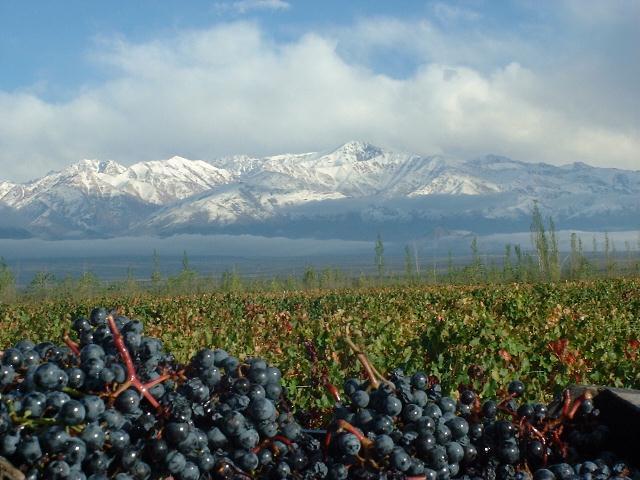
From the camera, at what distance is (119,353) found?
2977 mm

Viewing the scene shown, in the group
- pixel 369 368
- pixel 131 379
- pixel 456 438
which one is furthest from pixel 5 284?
pixel 456 438

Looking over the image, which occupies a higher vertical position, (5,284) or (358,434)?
(358,434)

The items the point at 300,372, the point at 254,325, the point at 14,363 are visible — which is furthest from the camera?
the point at 254,325

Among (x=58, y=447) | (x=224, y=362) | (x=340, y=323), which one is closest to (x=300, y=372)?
(x=340, y=323)

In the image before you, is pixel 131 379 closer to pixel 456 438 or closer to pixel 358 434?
pixel 358 434

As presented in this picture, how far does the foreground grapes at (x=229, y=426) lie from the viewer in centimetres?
265

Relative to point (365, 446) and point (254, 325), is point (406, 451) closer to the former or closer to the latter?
point (365, 446)

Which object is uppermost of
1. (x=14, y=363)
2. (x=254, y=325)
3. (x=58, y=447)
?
(x=14, y=363)

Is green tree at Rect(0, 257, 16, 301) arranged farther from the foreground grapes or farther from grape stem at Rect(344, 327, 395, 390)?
grape stem at Rect(344, 327, 395, 390)

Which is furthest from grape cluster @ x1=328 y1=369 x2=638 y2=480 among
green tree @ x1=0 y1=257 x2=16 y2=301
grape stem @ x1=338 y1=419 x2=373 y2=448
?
green tree @ x1=0 y1=257 x2=16 y2=301

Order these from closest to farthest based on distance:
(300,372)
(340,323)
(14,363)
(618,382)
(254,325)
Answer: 1. (14,363)
2. (618,382)
3. (300,372)
4. (340,323)
5. (254,325)

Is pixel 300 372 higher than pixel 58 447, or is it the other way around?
pixel 58 447

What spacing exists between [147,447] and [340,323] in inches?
373

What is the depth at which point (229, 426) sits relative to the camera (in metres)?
2.84
